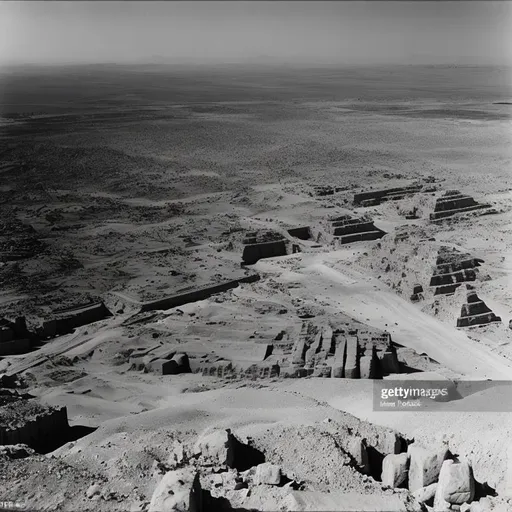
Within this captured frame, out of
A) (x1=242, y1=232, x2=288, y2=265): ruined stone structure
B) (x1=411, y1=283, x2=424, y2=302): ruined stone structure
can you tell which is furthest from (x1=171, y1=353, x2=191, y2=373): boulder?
(x1=411, y1=283, x2=424, y2=302): ruined stone structure

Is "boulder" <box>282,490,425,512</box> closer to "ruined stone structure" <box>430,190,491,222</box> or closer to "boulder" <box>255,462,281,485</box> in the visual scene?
"boulder" <box>255,462,281,485</box>

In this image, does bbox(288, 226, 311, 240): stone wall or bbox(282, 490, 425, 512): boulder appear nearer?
bbox(282, 490, 425, 512): boulder

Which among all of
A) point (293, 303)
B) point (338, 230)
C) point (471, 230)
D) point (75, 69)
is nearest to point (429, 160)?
point (471, 230)

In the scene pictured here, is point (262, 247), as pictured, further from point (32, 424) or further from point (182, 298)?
point (32, 424)

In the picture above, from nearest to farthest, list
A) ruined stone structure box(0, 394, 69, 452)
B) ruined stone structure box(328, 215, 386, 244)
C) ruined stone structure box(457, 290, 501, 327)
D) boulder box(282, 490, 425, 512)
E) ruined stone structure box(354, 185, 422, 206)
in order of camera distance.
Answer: boulder box(282, 490, 425, 512), ruined stone structure box(0, 394, 69, 452), ruined stone structure box(457, 290, 501, 327), ruined stone structure box(328, 215, 386, 244), ruined stone structure box(354, 185, 422, 206)

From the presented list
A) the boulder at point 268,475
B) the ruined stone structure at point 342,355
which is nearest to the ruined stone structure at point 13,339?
the ruined stone structure at point 342,355

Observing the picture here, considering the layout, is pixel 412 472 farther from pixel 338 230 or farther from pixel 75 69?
pixel 75 69
